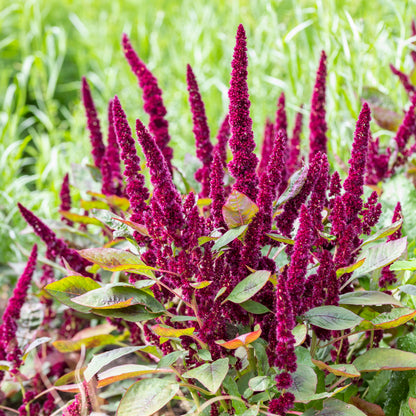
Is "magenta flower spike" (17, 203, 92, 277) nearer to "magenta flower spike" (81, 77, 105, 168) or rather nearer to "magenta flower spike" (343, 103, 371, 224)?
"magenta flower spike" (81, 77, 105, 168)

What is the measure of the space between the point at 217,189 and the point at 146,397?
436 mm

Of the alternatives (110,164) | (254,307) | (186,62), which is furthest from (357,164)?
(186,62)

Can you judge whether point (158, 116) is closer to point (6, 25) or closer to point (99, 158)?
point (99, 158)

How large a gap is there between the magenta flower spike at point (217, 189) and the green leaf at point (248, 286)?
160 millimetres

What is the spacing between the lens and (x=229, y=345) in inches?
39.3

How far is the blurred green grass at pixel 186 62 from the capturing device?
2.73 metres

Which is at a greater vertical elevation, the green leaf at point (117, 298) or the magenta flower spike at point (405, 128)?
the magenta flower spike at point (405, 128)

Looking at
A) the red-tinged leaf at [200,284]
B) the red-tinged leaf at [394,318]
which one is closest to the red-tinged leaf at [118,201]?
the red-tinged leaf at [200,284]

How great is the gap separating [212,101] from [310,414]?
11.3ft

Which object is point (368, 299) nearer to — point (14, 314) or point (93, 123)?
point (14, 314)

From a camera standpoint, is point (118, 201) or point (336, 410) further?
point (118, 201)

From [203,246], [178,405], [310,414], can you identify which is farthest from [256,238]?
[178,405]

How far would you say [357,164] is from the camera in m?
1.13

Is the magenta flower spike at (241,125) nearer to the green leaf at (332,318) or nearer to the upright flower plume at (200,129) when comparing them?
the green leaf at (332,318)
